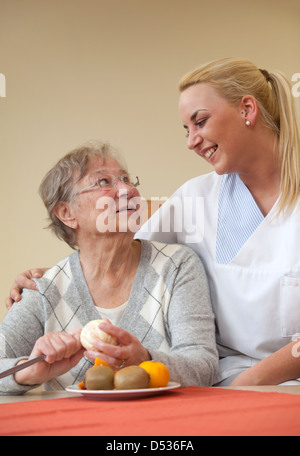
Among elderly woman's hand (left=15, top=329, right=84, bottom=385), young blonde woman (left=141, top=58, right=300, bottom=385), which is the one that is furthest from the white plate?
young blonde woman (left=141, top=58, right=300, bottom=385)

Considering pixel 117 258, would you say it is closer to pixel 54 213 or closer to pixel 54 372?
pixel 54 213

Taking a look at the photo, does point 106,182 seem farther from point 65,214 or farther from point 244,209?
point 244,209

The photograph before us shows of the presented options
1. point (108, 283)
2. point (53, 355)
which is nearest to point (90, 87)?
point (108, 283)

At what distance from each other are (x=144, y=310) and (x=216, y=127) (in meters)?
0.59

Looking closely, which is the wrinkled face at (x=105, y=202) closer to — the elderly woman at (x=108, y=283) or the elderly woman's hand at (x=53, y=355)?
the elderly woman at (x=108, y=283)

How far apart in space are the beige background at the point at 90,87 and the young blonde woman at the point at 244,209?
6.31 feet

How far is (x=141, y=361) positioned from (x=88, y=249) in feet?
1.88

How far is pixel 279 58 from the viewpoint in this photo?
4.05 m

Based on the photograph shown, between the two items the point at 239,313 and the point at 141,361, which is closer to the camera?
the point at 141,361

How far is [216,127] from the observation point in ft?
5.57

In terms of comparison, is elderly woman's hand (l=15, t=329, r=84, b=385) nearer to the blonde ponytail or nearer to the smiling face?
the smiling face

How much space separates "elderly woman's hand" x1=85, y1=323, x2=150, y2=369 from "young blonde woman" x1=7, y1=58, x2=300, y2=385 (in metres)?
0.49

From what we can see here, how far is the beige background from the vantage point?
11.9 ft
